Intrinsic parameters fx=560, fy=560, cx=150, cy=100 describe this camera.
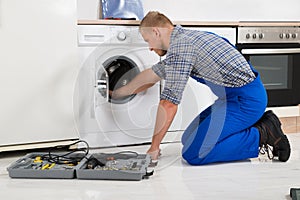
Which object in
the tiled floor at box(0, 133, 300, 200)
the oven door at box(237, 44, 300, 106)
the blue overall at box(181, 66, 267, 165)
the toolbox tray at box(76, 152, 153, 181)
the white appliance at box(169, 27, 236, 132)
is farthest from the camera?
the oven door at box(237, 44, 300, 106)

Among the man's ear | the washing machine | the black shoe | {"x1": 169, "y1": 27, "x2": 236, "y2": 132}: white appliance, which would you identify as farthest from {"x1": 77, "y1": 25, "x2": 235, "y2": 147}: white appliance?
the black shoe

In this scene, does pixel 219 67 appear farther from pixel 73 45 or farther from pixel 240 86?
pixel 73 45

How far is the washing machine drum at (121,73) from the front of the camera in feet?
10.9

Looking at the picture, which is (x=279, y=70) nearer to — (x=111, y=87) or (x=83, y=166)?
(x=111, y=87)

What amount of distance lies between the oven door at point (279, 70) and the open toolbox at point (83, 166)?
125cm

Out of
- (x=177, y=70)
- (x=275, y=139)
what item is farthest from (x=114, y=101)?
(x=275, y=139)

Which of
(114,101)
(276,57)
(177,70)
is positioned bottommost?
(114,101)

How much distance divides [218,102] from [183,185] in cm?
73

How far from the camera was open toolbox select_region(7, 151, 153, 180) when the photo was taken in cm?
259

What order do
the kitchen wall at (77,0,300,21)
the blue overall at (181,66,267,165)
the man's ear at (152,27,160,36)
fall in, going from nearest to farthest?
the blue overall at (181,66,267,165) < the man's ear at (152,27,160,36) < the kitchen wall at (77,0,300,21)

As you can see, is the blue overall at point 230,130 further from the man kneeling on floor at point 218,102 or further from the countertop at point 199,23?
the countertop at point 199,23

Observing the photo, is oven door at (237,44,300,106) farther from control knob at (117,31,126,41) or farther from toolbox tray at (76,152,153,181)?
toolbox tray at (76,152,153,181)

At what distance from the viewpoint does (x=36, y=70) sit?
10.0 feet

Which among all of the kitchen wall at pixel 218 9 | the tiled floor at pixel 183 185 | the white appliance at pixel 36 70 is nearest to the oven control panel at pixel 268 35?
the kitchen wall at pixel 218 9
